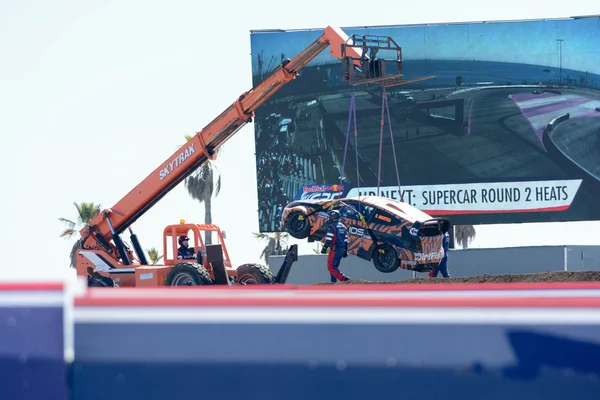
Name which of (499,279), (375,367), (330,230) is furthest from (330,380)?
(330,230)

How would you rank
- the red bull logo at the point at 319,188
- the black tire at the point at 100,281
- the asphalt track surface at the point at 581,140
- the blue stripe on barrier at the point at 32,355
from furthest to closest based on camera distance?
the asphalt track surface at the point at 581,140 < the red bull logo at the point at 319,188 < the black tire at the point at 100,281 < the blue stripe on barrier at the point at 32,355

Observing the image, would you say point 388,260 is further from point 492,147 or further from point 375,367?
point 375,367

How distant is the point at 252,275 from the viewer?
16.4 metres

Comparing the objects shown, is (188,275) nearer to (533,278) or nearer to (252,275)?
(252,275)

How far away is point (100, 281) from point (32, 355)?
1461 cm

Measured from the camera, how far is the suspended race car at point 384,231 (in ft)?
63.1

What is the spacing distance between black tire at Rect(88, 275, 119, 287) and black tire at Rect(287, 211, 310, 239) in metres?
4.68

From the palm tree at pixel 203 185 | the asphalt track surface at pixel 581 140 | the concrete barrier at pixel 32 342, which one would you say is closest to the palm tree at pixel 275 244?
the palm tree at pixel 203 185

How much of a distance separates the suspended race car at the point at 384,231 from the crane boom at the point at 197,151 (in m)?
2.77

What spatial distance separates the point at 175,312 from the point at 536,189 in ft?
86.9

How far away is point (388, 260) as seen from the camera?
19578 millimetres

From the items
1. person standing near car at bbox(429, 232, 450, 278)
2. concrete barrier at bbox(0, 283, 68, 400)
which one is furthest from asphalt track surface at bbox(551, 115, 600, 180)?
concrete barrier at bbox(0, 283, 68, 400)

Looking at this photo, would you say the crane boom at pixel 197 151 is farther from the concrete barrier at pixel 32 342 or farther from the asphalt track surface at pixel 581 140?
the concrete barrier at pixel 32 342

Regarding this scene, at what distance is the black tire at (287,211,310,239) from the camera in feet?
66.6
